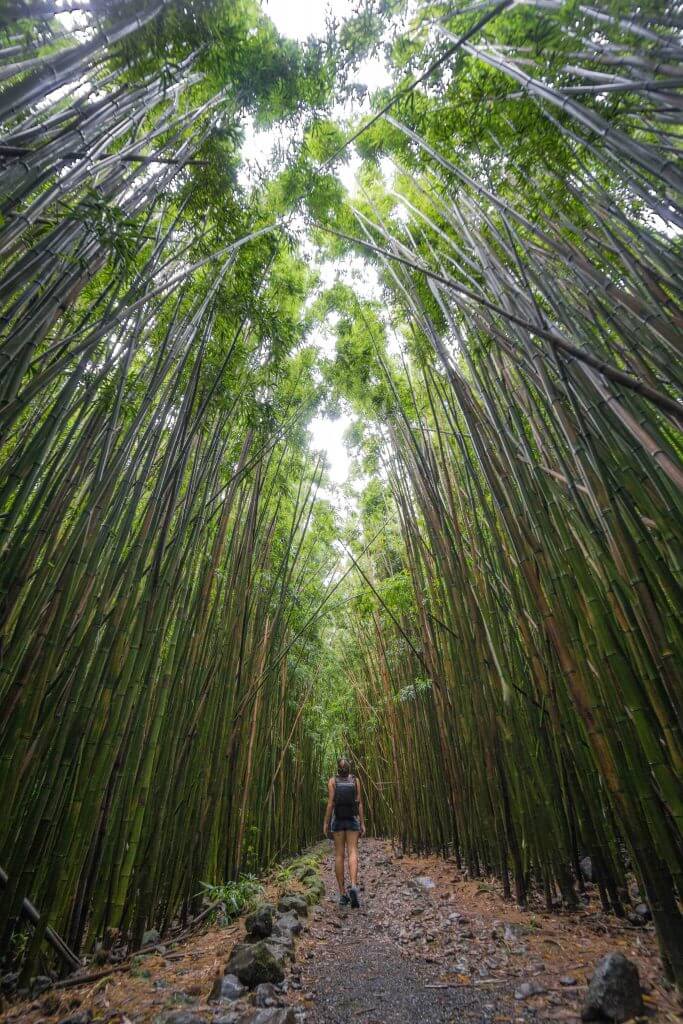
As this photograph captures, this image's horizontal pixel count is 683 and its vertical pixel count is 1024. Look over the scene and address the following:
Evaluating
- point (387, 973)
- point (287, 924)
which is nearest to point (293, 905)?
point (287, 924)

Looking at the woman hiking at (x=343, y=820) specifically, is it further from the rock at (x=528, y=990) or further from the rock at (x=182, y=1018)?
the rock at (x=182, y=1018)

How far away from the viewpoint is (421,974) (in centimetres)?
163

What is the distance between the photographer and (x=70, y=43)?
1.80 m

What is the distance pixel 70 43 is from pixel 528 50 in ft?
6.20

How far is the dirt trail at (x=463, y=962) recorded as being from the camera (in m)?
1.28

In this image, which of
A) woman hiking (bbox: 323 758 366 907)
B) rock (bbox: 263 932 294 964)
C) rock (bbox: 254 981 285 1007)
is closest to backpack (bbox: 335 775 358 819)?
woman hiking (bbox: 323 758 366 907)

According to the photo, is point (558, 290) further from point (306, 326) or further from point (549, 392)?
point (306, 326)

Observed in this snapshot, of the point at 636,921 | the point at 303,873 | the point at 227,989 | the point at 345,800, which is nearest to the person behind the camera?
the point at 227,989

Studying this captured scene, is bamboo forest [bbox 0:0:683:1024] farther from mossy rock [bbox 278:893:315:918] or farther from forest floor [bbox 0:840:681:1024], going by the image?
mossy rock [bbox 278:893:315:918]

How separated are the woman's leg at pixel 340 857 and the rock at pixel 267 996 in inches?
72.2

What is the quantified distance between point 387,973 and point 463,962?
11.5 inches

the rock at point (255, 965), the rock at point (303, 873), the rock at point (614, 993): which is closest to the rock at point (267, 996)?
the rock at point (255, 965)

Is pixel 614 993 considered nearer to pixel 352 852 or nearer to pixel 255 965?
pixel 255 965

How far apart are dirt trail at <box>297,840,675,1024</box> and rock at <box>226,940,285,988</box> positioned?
0.44 ft
